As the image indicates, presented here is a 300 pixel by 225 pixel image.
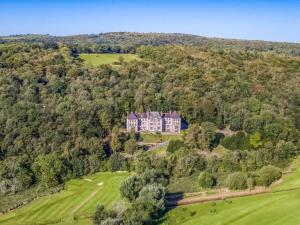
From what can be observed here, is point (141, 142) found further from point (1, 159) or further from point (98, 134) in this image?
point (1, 159)

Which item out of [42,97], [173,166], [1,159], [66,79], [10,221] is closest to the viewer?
[10,221]

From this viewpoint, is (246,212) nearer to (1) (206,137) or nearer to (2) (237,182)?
(2) (237,182)

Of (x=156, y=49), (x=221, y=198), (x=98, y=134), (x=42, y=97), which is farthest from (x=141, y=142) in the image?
(x=156, y=49)

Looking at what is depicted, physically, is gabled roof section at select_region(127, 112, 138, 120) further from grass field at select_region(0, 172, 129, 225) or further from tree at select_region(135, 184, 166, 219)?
tree at select_region(135, 184, 166, 219)

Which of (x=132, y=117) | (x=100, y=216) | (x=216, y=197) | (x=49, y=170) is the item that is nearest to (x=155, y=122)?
(x=132, y=117)

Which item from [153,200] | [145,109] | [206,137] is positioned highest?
[145,109]

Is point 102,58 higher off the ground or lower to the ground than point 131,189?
higher

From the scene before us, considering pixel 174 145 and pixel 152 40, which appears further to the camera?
pixel 152 40
